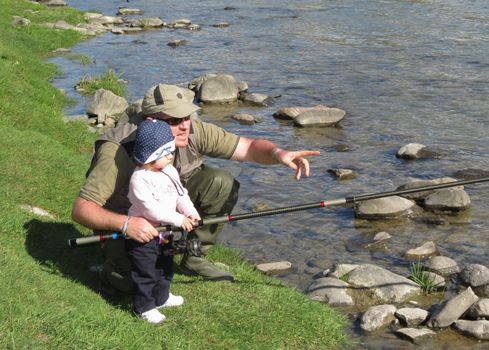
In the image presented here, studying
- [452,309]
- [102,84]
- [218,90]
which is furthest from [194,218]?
[102,84]

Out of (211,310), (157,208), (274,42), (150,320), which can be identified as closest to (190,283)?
(211,310)

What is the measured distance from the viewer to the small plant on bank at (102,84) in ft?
61.6

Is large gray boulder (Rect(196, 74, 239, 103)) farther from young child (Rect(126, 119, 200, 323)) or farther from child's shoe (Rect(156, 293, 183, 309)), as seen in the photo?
young child (Rect(126, 119, 200, 323))

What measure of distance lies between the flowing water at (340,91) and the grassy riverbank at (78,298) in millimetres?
889

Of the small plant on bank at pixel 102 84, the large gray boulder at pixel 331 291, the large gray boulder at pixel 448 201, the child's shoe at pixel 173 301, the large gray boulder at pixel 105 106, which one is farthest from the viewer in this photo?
the small plant on bank at pixel 102 84

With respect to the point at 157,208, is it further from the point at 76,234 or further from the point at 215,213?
the point at 76,234

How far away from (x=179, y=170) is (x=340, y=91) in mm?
13084

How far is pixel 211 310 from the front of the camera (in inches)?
258

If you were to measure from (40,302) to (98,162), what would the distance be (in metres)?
1.26

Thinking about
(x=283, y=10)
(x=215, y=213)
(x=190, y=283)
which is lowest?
(x=283, y=10)

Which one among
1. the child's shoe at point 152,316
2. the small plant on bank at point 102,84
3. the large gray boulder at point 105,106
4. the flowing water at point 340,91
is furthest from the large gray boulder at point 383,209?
the small plant on bank at point 102,84

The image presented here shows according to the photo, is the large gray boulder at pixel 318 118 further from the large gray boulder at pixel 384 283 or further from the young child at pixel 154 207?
the young child at pixel 154 207

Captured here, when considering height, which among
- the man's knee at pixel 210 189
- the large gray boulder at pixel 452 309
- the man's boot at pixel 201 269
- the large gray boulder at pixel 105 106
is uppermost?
the man's knee at pixel 210 189

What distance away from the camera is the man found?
6.06 metres
